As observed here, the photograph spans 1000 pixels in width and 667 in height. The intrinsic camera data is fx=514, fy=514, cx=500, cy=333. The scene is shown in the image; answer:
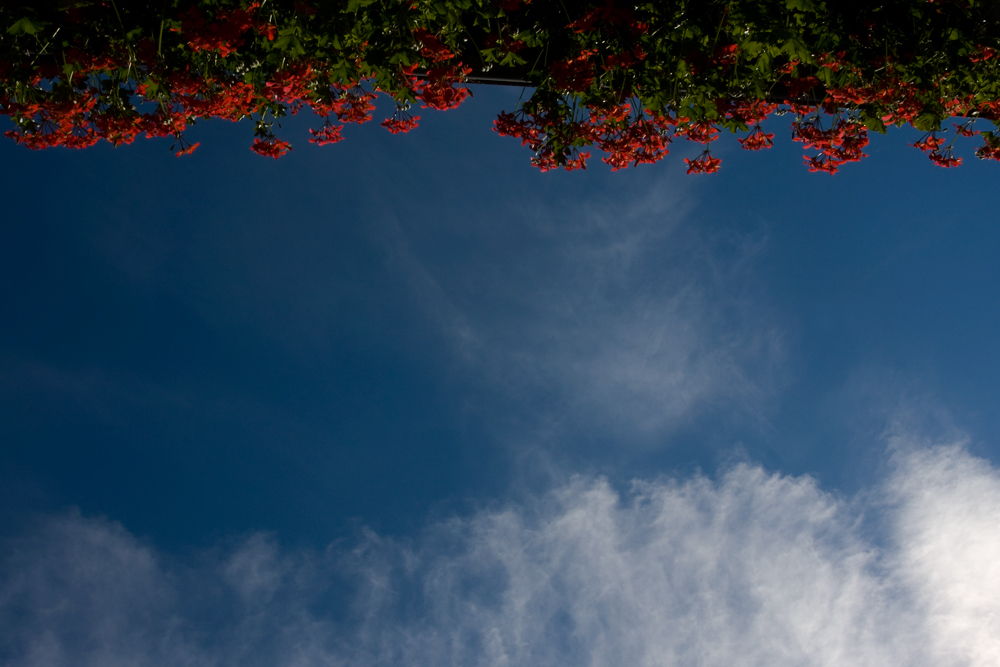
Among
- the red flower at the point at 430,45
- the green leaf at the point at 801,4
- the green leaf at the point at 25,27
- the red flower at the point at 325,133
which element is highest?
the red flower at the point at 325,133

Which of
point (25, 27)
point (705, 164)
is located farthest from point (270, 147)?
point (705, 164)

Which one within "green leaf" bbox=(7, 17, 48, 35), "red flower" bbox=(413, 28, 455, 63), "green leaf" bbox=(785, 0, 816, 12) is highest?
"red flower" bbox=(413, 28, 455, 63)

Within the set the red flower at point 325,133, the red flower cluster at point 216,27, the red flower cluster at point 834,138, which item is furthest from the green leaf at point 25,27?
the red flower cluster at point 834,138

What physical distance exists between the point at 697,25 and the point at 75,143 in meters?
5.18

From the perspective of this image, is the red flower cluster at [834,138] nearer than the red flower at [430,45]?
No

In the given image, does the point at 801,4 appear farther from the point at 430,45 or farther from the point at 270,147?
the point at 270,147

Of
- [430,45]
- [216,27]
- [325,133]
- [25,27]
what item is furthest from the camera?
[325,133]

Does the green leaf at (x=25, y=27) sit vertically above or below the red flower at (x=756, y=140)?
below

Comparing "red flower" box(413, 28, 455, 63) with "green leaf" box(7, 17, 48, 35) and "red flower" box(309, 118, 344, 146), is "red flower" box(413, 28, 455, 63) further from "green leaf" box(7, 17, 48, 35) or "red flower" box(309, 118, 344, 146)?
"green leaf" box(7, 17, 48, 35)

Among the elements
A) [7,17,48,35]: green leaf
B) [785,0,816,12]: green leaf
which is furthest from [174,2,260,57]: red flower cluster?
[785,0,816,12]: green leaf

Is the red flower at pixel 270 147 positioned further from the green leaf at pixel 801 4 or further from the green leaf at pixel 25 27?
the green leaf at pixel 801 4

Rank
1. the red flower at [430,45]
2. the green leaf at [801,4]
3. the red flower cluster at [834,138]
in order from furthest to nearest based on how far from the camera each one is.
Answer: the red flower cluster at [834,138], the red flower at [430,45], the green leaf at [801,4]

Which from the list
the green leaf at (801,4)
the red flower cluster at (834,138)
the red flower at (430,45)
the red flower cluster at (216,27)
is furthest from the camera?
the red flower cluster at (834,138)

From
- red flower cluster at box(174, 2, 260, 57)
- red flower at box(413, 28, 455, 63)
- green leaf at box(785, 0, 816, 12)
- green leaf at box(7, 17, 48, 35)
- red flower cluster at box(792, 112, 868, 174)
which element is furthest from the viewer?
red flower cluster at box(792, 112, 868, 174)
